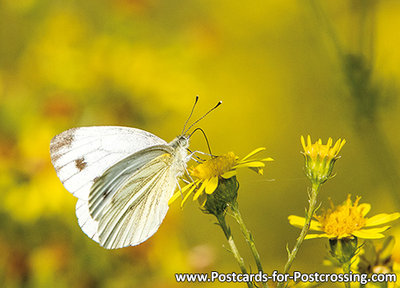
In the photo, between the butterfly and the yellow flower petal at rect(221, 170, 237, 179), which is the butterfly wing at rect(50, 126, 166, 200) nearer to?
the butterfly

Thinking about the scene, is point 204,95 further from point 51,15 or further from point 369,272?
point 369,272

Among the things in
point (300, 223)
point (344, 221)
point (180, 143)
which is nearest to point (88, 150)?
point (180, 143)

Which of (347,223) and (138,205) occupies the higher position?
(138,205)

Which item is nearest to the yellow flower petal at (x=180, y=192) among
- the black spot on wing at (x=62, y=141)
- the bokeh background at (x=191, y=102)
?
the bokeh background at (x=191, y=102)

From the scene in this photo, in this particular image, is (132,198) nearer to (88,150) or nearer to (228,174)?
(88,150)

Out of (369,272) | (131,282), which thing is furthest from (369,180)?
(369,272)

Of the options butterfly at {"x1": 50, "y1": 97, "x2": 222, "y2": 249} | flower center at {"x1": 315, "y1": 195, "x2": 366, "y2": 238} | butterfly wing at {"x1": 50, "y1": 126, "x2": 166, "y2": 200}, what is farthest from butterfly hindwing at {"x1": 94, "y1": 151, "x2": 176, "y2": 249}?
flower center at {"x1": 315, "y1": 195, "x2": 366, "y2": 238}

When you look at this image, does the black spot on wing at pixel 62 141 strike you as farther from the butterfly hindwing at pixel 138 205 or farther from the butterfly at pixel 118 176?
the butterfly hindwing at pixel 138 205

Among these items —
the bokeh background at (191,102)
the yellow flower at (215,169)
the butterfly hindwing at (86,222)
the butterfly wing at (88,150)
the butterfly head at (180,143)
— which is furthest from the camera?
the bokeh background at (191,102)
